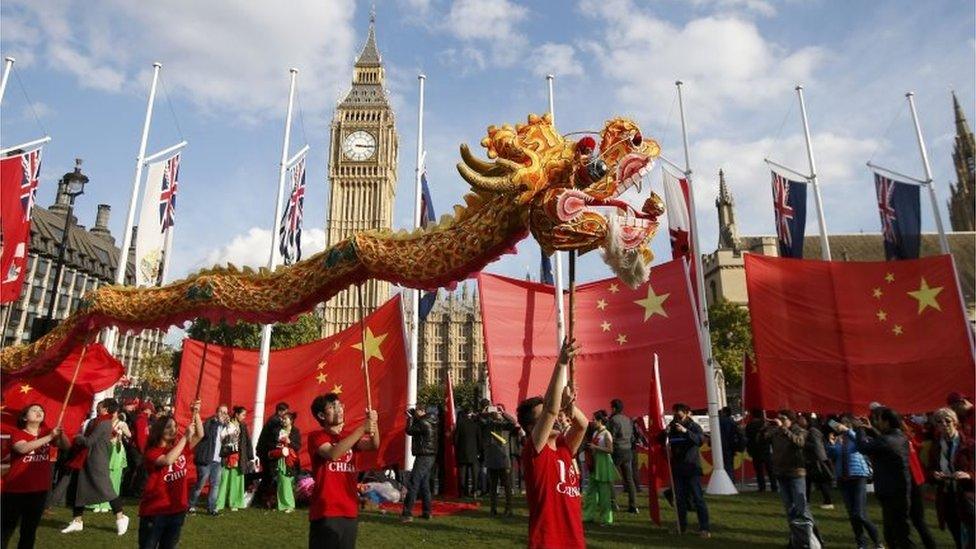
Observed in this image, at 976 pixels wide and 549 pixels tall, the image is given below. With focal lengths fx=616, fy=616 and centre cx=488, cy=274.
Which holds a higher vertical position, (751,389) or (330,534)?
(751,389)

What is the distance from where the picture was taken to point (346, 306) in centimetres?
7062

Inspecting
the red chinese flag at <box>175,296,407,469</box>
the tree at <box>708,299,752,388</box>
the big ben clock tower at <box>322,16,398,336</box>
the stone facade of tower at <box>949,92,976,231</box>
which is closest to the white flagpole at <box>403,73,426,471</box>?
the red chinese flag at <box>175,296,407,469</box>

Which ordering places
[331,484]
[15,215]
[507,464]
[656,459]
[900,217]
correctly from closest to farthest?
1. [331,484]
2. [656,459]
3. [507,464]
4. [15,215]
5. [900,217]

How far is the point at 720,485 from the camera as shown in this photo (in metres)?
12.7

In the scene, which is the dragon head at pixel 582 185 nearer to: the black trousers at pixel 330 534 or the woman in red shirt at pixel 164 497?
the black trousers at pixel 330 534

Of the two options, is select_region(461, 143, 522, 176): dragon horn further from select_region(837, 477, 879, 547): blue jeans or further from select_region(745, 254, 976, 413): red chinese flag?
select_region(745, 254, 976, 413): red chinese flag

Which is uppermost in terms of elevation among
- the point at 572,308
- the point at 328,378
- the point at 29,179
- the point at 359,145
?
the point at 359,145

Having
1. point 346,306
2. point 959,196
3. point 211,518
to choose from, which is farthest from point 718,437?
point 959,196

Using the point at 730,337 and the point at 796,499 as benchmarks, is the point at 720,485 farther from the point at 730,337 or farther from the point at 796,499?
the point at 730,337

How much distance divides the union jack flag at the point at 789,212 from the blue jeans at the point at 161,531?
14.0m

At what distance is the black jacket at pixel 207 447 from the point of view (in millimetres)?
10023

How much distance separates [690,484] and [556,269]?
6.42 m

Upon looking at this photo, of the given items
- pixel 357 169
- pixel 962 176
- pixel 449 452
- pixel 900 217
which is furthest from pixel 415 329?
pixel 962 176

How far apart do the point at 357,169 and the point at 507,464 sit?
64.3m
